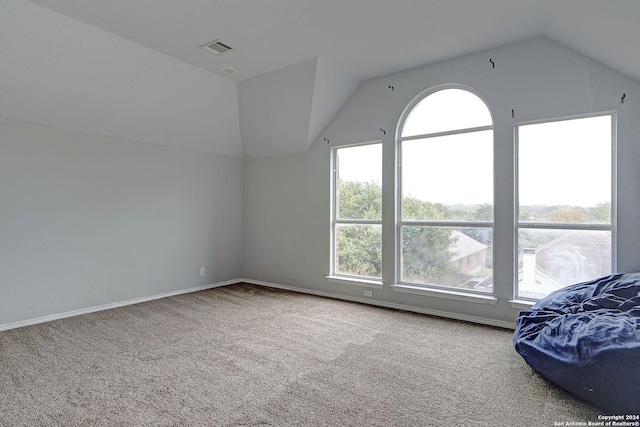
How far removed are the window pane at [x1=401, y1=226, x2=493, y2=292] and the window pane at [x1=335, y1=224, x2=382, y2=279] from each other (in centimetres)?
39

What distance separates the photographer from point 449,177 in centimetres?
409

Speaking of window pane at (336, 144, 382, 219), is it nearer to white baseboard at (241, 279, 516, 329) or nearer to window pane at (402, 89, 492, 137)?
window pane at (402, 89, 492, 137)

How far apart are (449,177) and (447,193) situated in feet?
0.64

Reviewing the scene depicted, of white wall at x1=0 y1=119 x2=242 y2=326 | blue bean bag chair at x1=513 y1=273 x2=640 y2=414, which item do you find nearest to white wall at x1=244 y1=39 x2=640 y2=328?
blue bean bag chair at x1=513 y1=273 x2=640 y2=414

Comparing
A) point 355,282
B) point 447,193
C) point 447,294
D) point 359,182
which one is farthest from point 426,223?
point 355,282

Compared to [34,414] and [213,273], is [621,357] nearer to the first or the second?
[34,414]

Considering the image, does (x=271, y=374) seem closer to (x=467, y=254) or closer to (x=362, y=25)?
(x=467, y=254)

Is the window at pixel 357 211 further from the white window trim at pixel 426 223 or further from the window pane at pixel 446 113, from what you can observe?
the window pane at pixel 446 113

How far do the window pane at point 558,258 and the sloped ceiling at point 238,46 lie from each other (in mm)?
1567

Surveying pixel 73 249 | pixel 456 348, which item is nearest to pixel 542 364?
pixel 456 348

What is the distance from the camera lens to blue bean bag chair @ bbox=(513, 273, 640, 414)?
195 cm

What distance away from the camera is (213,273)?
5.54m

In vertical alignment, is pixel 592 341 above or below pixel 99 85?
below

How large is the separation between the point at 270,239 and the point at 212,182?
1.33 meters
